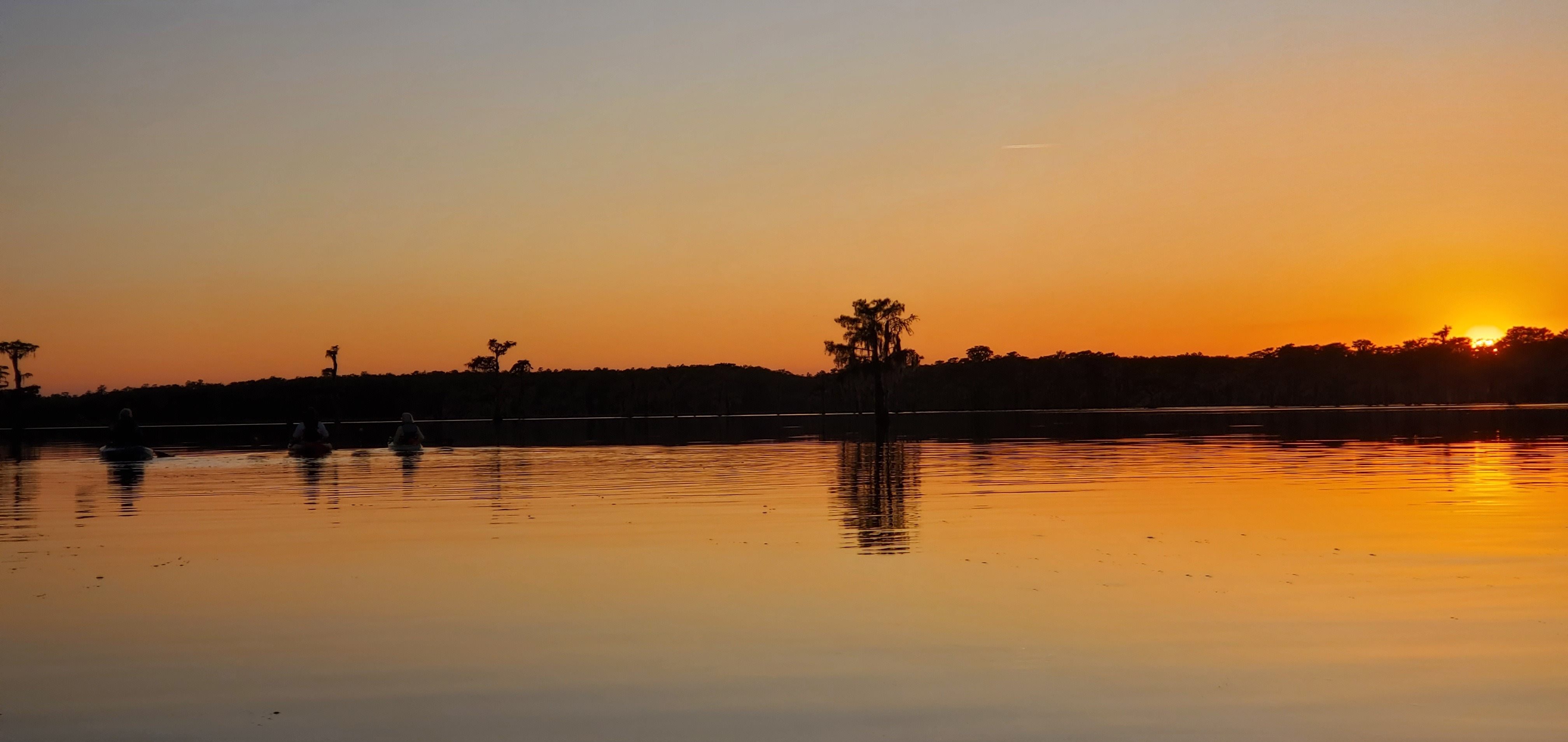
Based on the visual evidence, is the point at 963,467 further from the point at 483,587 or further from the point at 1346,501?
the point at 483,587

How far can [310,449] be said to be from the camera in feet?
183

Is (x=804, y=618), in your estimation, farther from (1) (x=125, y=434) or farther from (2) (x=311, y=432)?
(2) (x=311, y=432)

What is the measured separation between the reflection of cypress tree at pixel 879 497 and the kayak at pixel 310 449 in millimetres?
22736

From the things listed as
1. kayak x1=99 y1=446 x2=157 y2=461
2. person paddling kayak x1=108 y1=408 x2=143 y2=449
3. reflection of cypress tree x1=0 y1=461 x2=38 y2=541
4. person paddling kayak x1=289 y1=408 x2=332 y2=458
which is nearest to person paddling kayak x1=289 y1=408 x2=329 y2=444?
person paddling kayak x1=289 y1=408 x2=332 y2=458

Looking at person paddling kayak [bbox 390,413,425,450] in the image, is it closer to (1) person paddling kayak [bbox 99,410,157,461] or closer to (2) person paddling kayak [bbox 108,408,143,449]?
(1) person paddling kayak [bbox 99,410,157,461]

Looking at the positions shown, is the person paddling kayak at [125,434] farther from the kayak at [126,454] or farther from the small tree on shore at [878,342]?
the small tree on shore at [878,342]

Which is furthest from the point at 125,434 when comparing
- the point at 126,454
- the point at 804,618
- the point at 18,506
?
the point at 804,618

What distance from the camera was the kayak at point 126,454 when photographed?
5088 centimetres

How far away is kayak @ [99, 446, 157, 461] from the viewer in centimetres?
5088

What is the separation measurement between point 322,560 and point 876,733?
40.9 ft

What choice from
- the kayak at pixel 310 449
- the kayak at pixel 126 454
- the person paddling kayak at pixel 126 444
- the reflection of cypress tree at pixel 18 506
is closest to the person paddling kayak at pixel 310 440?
the kayak at pixel 310 449

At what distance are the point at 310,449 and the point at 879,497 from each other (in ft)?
115

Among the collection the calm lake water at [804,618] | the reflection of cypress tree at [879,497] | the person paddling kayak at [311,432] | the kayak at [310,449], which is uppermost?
the person paddling kayak at [311,432]

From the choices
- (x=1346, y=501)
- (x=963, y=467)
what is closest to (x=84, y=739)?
(x=1346, y=501)
